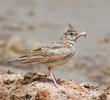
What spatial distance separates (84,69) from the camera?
1544 centimetres

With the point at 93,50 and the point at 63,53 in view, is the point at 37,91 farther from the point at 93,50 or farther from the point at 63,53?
the point at 93,50

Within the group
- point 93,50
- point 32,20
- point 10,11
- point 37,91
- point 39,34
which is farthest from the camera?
point 10,11

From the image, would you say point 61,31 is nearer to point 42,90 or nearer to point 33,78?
point 33,78

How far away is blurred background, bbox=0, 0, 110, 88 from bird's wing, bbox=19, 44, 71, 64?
15.4 ft

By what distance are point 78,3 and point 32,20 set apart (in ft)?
12.5

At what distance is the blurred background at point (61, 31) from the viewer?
49.7 ft

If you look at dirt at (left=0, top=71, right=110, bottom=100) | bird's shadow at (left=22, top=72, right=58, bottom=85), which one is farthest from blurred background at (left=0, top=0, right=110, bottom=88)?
dirt at (left=0, top=71, right=110, bottom=100)

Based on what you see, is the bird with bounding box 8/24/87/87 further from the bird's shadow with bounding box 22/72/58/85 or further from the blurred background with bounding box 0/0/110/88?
the blurred background with bounding box 0/0/110/88

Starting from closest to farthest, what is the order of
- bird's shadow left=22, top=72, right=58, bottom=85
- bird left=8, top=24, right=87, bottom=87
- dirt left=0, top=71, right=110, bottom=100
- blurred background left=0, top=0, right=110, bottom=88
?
1. dirt left=0, top=71, right=110, bottom=100
2. bird left=8, top=24, right=87, bottom=87
3. bird's shadow left=22, top=72, right=58, bottom=85
4. blurred background left=0, top=0, right=110, bottom=88

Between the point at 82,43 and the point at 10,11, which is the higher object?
the point at 10,11

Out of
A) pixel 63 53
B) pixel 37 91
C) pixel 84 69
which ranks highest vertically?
pixel 63 53

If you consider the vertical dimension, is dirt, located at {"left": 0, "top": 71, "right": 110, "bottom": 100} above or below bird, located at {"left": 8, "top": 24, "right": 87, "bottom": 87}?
below

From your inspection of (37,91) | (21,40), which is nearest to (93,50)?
(21,40)

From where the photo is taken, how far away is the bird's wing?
8.73 metres
